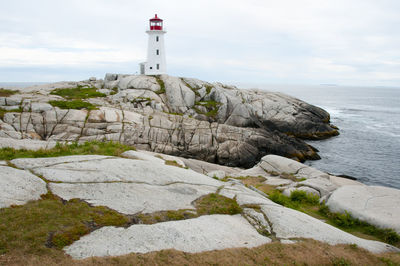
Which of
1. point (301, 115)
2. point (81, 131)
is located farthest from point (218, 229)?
point (301, 115)

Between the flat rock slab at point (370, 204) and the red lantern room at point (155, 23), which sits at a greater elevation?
the red lantern room at point (155, 23)

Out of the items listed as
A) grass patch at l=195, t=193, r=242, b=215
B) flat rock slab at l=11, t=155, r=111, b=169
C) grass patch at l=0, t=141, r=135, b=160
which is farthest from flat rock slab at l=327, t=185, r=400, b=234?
flat rock slab at l=11, t=155, r=111, b=169

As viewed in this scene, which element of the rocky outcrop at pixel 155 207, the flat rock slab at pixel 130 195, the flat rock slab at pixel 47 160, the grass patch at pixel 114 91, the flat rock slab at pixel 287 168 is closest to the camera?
the rocky outcrop at pixel 155 207

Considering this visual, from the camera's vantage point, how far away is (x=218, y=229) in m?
9.60

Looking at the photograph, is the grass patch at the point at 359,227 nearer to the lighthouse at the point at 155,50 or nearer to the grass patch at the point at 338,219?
the grass patch at the point at 338,219

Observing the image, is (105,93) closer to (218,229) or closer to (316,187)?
(316,187)

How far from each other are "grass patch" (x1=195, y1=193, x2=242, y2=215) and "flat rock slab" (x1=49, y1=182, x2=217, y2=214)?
1.22 ft

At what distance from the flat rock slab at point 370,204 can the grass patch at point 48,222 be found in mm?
11793

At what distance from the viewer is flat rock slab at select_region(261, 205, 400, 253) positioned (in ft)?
34.1

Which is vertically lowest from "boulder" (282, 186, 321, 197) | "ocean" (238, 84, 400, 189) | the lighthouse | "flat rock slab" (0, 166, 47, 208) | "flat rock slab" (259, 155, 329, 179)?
"ocean" (238, 84, 400, 189)

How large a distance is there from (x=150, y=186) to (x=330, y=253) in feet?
24.3

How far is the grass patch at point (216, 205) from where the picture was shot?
10922 millimetres

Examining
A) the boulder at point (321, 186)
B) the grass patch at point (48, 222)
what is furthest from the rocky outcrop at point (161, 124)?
the grass patch at point (48, 222)

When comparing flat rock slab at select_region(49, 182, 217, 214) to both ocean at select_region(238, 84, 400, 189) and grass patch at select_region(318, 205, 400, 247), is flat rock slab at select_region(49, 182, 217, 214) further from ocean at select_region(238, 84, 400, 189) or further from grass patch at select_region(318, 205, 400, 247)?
ocean at select_region(238, 84, 400, 189)
